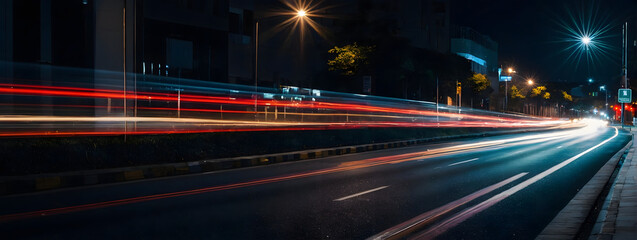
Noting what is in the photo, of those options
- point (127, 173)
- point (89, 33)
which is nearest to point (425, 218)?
point (127, 173)

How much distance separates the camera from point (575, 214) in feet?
26.5

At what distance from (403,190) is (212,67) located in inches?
1209

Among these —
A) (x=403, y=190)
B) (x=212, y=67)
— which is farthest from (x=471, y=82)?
(x=403, y=190)

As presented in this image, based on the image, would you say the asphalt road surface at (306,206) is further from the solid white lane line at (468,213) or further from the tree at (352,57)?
the tree at (352,57)

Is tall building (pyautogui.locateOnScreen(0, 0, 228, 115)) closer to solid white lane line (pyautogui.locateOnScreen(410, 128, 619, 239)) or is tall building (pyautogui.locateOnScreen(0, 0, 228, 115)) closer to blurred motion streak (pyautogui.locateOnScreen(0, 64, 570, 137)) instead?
blurred motion streak (pyautogui.locateOnScreen(0, 64, 570, 137))

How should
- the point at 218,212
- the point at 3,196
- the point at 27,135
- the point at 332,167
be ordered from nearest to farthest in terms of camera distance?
1. the point at 218,212
2. the point at 3,196
3. the point at 27,135
4. the point at 332,167

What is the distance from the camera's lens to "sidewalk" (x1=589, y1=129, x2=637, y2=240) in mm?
6109

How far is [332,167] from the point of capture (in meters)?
15.7

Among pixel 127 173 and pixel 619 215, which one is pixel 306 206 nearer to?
pixel 619 215

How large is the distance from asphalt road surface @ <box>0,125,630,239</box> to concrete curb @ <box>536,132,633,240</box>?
0.67 feet

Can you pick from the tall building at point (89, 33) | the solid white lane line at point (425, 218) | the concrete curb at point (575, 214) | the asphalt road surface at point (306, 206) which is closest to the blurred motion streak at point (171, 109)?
the tall building at point (89, 33)

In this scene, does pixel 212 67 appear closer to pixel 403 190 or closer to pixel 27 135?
pixel 27 135

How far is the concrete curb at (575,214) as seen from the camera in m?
6.78

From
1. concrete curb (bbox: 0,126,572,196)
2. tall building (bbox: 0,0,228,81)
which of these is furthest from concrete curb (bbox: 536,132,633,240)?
tall building (bbox: 0,0,228,81)
